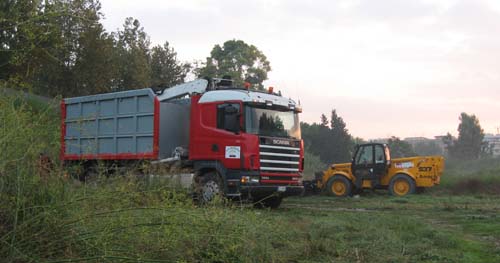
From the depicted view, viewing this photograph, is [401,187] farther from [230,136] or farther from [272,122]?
[230,136]

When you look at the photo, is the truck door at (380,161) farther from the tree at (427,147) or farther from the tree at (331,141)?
the tree at (427,147)

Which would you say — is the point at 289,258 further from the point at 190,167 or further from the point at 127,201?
the point at 190,167

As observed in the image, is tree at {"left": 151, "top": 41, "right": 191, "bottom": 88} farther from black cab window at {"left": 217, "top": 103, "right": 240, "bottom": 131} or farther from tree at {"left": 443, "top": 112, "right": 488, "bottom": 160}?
tree at {"left": 443, "top": 112, "right": 488, "bottom": 160}

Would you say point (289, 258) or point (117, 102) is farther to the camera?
point (117, 102)

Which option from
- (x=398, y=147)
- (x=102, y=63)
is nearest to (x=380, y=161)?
(x=102, y=63)

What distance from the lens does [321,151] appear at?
56.1 metres

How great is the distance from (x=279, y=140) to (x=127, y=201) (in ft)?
29.5

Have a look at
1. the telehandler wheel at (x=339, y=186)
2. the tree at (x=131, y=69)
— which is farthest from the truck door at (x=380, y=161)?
the tree at (x=131, y=69)

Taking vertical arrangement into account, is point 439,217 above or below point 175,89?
below

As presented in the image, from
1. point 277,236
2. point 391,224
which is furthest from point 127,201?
point 391,224

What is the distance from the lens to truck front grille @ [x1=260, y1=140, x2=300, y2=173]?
12.7 metres

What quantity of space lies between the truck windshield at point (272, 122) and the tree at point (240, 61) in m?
39.5

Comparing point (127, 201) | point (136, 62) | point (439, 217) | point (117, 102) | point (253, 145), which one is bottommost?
point (439, 217)

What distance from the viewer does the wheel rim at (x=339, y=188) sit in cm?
2044
